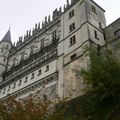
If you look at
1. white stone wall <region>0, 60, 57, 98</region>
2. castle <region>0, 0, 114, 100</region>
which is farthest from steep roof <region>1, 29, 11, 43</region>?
white stone wall <region>0, 60, 57, 98</region>

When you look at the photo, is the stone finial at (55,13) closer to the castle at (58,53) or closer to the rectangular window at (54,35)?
the castle at (58,53)

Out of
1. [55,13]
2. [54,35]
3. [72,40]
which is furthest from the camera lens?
[55,13]

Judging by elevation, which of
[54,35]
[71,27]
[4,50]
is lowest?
[71,27]

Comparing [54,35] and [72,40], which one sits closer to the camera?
[72,40]

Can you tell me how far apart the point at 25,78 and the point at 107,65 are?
62.8 ft

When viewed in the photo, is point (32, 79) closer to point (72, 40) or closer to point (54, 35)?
point (54, 35)

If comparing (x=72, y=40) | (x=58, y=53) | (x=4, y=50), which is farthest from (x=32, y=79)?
(x=4, y=50)

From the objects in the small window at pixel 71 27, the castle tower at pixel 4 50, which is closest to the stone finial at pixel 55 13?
the small window at pixel 71 27

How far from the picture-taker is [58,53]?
101 ft

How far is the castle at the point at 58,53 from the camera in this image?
27.1 meters

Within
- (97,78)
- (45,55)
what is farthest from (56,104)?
(45,55)

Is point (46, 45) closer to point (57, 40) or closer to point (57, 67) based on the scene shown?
point (57, 40)

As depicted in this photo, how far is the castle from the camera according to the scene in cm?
2710

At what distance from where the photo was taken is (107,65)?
17.6 metres
